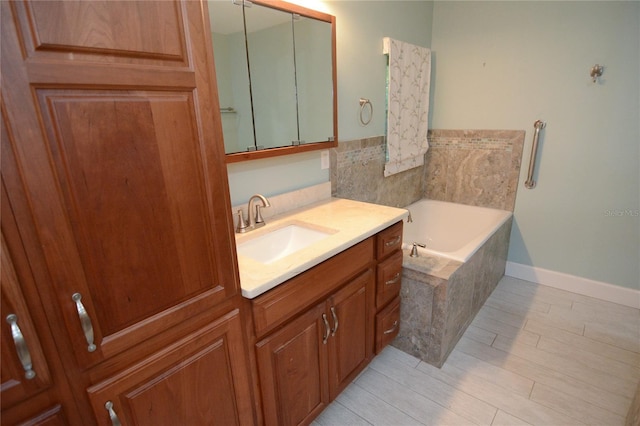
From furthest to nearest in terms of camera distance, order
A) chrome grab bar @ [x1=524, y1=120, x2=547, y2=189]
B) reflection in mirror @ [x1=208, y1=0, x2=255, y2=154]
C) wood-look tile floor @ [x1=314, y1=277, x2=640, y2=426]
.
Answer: chrome grab bar @ [x1=524, y1=120, x2=547, y2=189]
wood-look tile floor @ [x1=314, y1=277, x2=640, y2=426]
reflection in mirror @ [x1=208, y1=0, x2=255, y2=154]

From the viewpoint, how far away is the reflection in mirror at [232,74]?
4.52ft

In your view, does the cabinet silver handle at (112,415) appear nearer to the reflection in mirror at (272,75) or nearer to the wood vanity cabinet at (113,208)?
the wood vanity cabinet at (113,208)

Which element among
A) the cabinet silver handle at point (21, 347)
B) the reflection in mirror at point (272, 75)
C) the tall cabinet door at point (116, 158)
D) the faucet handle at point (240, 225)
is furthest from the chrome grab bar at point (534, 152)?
the cabinet silver handle at point (21, 347)

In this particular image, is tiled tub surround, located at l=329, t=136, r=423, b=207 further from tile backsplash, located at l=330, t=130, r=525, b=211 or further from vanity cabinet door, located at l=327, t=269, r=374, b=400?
vanity cabinet door, located at l=327, t=269, r=374, b=400

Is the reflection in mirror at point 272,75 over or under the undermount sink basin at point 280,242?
over

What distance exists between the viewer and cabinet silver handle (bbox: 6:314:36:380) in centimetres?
62

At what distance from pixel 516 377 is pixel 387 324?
0.75 meters

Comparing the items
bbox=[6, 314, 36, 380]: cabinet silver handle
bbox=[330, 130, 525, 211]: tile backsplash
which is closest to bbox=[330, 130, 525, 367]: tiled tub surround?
bbox=[330, 130, 525, 211]: tile backsplash

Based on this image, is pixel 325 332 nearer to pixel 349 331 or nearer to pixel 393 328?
pixel 349 331

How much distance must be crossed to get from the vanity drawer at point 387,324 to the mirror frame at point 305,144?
0.98m

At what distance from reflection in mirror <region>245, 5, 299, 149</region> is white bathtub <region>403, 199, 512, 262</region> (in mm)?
1594

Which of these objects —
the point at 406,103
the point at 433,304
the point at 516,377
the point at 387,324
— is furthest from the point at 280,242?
the point at 406,103

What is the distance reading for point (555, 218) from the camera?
261 cm

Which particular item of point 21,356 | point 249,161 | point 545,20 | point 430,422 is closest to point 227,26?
point 249,161
